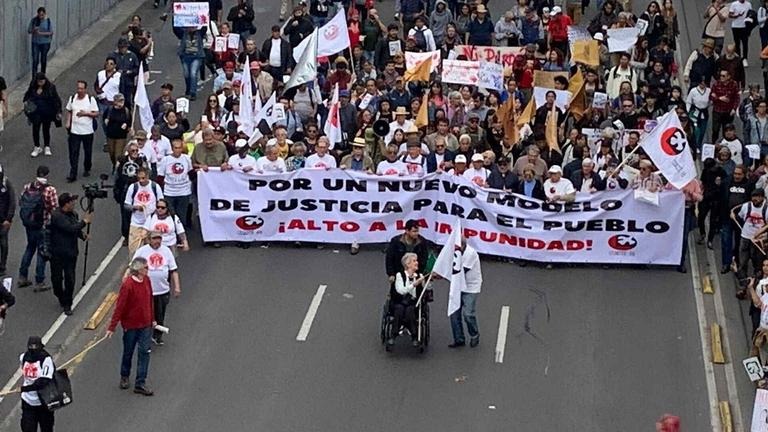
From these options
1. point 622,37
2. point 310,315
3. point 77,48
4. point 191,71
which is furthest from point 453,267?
point 77,48

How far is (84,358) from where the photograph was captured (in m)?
22.0

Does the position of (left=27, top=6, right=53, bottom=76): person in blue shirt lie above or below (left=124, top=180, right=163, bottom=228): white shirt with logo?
above

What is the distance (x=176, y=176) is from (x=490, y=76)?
6949 mm

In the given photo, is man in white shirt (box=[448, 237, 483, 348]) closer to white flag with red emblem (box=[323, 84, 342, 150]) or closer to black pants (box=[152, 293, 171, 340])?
black pants (box=[152, 293, 171, 340])

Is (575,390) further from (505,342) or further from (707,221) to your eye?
(707,221)

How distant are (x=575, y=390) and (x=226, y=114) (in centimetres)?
942

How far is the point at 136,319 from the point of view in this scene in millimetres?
20359

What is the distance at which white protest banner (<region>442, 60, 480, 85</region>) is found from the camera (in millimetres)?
30312

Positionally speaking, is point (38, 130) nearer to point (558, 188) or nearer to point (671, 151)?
point (558, 188)

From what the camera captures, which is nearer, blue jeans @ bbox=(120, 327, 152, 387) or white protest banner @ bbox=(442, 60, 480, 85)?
blue jeans @ bbox=(120, 327, 152, 387)

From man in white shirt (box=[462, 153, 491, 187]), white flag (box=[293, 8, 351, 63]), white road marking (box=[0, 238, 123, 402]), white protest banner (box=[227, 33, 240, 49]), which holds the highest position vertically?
white flag (box=[293, 8, 351, 63])

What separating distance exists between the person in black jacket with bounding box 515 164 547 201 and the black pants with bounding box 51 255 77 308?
651cm

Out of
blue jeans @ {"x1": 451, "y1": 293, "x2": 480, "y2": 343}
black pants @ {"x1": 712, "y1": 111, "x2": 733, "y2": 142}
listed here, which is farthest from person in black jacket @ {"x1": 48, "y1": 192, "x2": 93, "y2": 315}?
black pants @ {"x1": 712, "y1": 111, "x2": 733, "y2": 142}

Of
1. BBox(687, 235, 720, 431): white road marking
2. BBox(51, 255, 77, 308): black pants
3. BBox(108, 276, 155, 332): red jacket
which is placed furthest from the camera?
BBox(51, 255, 77, 308): black pants
